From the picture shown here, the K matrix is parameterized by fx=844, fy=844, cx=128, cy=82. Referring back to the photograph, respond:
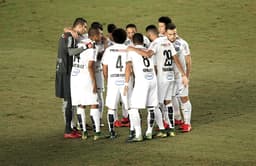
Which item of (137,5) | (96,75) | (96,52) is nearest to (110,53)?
(96,52)

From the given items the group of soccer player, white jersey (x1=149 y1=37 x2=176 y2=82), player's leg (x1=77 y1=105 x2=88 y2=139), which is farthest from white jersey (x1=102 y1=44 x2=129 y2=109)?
player's leg (x1=77 y1=105 x2=88 y2=139)

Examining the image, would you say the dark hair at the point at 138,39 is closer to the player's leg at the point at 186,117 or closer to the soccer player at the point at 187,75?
the soccer player at the point at 187,75

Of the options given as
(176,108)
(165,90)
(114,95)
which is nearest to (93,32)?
(114,95)

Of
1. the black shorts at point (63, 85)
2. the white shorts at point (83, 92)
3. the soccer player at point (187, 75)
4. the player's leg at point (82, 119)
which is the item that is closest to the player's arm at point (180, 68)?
the soccer player at point (187, 75)

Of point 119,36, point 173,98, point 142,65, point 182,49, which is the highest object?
point 119,36

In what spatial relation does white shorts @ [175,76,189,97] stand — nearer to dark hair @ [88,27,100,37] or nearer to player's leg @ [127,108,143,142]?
player's leg @ [127,108,143,142]

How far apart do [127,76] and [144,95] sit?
0.43 m

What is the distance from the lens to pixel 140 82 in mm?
14078

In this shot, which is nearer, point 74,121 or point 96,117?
point 96,117

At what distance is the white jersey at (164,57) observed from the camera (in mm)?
14352

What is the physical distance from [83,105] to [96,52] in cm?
95

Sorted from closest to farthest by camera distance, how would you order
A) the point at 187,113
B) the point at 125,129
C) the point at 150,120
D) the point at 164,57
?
1. the point at 150,120
2. the point at 164,57
3. the point at 187,113
4. the point at 125,129

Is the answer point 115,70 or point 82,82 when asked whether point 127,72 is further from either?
point 82,82

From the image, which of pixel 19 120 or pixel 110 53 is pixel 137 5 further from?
pixel 110 53
